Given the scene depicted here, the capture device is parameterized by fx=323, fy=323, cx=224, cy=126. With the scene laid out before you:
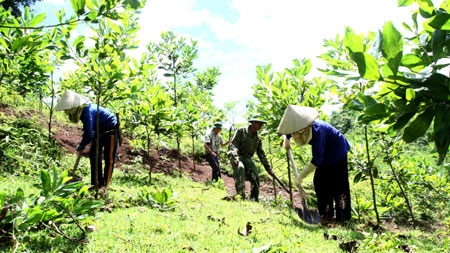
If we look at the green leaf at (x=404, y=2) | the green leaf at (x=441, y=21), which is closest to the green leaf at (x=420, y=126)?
the green leaf at (x=441, y=21)

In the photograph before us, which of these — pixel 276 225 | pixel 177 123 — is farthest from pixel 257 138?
pixel 276 225

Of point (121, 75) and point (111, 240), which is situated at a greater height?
point (121, 75)

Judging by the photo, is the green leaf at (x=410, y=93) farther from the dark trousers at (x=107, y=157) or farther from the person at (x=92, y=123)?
the dark trousers at (x=107, y=157)

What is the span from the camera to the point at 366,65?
1.01m

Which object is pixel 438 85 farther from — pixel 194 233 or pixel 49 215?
pixel 49 215

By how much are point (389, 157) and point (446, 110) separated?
4930 millimetres

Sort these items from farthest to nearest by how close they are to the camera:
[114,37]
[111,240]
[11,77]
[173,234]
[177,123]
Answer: [177,123]
[11,77]
[114,37]
[173,234]
[111,240]

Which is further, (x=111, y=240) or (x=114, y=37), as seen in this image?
(x=114, y=37)

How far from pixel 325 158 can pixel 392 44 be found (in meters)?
3.92

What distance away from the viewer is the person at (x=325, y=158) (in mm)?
4023

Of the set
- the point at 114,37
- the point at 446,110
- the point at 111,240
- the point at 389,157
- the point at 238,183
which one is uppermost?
the point at 114,37

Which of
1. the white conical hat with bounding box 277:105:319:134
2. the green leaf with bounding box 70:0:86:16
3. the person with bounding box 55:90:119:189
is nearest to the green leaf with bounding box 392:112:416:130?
the green leaf with bounding box 70:0:86:16

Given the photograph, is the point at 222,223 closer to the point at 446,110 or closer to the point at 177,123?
the point at 446,110

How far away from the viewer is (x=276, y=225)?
381 cm
